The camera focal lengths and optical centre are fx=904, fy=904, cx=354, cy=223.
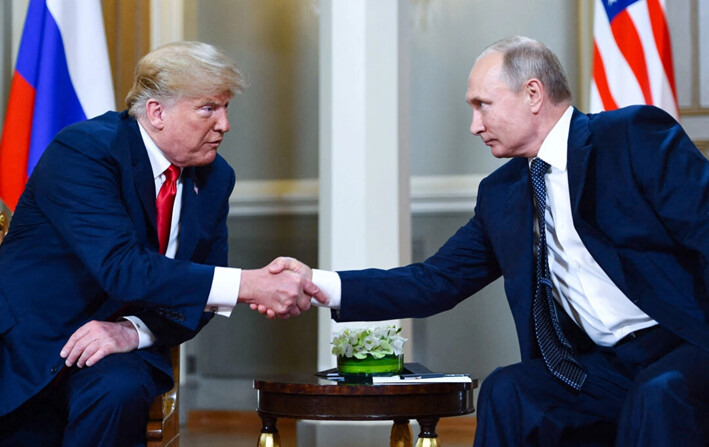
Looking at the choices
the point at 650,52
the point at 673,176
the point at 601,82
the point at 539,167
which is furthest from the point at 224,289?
the point at 650,52

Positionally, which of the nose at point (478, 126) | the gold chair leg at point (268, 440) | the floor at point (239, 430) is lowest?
the floor at point (239, 430)

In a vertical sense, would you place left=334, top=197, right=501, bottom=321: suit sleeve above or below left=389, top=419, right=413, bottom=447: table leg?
above

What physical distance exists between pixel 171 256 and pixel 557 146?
3.26 ft

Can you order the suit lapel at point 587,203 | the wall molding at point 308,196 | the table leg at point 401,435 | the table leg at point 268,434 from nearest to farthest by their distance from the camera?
the suit lapel at point 587,203, the table leg at point 268,434, the table leg at point 401,435, the wall molding at point 308,196

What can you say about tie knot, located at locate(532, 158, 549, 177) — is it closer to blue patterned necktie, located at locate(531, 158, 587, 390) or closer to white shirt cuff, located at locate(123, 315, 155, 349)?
blue patterned necktie, located at locate(531, 158, 587, 390)

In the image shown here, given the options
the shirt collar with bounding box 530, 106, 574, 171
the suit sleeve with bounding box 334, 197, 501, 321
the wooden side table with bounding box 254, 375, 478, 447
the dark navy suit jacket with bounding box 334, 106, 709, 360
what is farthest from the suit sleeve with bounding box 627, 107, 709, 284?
the wooden side table with bounding box 254, 375, 478, 447

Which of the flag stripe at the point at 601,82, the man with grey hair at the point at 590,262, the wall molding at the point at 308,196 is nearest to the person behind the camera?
the man with grey hair at the point at 590,262

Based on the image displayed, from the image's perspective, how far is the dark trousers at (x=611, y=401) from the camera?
1.67 m

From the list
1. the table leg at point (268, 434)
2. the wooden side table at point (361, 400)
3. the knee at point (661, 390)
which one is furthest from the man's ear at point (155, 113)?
the knee at point (661, 390)

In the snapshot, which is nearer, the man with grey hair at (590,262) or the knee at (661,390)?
the knee at (661,390)

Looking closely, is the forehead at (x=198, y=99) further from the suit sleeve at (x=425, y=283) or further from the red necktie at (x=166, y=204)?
the suit sleeve at (x=425, y=283)

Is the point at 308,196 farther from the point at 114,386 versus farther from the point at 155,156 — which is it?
the point at 114,386

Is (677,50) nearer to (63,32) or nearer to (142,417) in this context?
(63,32)

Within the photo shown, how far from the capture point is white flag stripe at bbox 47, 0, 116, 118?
11.4 feet
